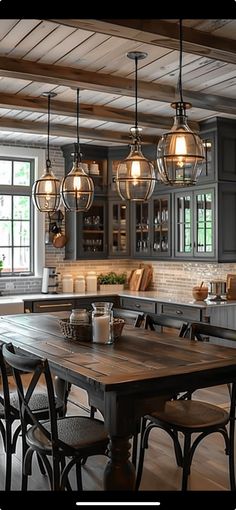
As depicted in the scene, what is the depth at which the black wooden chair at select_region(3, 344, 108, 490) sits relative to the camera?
2588 mm

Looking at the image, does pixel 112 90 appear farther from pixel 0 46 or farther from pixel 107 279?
pixel 107 279

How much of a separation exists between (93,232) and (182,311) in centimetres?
189

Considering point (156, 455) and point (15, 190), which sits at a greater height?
point (15, 190)

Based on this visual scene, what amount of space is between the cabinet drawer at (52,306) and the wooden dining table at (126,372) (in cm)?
279

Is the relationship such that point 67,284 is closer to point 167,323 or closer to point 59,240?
point 59,240

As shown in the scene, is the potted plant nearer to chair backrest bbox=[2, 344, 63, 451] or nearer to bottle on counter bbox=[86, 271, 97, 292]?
bottle on counter bbox=[86, 271, 97, 292]

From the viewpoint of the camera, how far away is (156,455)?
12.6 feet

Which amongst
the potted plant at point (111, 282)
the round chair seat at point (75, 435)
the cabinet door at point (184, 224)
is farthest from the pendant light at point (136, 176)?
the potted plant at point (111, 282)

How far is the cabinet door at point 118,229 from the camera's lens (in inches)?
289

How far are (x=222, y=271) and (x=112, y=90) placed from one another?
9.45 feet

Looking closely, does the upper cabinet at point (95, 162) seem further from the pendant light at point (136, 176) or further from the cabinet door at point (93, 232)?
the pendant light at point (136, 176)

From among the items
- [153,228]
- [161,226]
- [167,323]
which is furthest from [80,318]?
[153,228]

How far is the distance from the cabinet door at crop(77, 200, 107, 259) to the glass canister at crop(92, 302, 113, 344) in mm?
3761

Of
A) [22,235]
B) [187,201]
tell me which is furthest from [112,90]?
[22,235]
